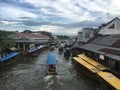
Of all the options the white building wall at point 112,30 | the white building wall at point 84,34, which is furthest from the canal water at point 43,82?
the white building wall at point 84,34

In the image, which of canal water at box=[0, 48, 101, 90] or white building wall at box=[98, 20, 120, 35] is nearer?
canal water at box=[0, 48, 101, 90]

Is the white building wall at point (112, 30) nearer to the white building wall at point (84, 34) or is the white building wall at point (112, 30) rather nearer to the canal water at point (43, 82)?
the white building wall at point (84, 34)

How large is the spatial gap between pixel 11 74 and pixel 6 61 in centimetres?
1025

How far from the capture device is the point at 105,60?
28.2 metres

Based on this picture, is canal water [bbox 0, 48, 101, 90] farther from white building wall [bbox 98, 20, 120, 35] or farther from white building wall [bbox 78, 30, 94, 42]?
white building wall [bbox 78, 30, 94, 42]

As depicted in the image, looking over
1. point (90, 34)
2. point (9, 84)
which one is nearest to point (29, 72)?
point (9, 84)

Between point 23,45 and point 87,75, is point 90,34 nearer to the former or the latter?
point 23,45

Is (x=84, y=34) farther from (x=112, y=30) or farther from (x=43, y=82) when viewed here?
(x=43, y=82)

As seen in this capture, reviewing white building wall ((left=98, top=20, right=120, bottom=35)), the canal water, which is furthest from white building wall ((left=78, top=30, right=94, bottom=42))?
the canal water

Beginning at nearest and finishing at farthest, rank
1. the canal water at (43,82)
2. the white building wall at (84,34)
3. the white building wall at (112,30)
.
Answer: the canal water at (43,82)
the white building wall at (112,30)
the white building wall at (84,34)

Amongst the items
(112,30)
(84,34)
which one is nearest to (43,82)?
(112,30)

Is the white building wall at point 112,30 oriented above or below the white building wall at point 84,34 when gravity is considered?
above

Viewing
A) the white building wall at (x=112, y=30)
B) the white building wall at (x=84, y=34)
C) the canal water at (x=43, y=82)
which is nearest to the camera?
the canal water at (x=43, y=82)

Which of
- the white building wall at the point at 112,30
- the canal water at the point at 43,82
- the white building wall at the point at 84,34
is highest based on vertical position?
the white building wall at the point at 112,30
